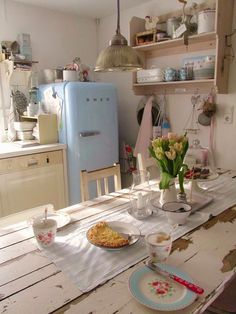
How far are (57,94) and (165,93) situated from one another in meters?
1.05

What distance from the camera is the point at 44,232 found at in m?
1.08

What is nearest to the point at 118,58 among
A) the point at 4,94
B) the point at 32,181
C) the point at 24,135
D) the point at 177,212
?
the point at 177,212

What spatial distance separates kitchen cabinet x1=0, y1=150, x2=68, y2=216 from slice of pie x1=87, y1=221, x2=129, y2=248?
1.37 meters

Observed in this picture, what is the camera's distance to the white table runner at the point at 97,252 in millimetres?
940

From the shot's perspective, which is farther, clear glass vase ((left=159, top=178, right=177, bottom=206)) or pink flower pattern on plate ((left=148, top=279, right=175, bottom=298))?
clear glass vase ((left=159, top=178, right=177, bottom=206))

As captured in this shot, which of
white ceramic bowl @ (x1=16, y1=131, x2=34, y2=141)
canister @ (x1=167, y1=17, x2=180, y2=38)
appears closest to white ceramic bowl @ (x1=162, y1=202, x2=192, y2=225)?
canister @ (x1=167, y1=17, x2=180, y2=38)

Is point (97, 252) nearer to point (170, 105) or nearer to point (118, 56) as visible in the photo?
point (118, 56)

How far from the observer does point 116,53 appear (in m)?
1.23

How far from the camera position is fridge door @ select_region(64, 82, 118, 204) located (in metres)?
2.57

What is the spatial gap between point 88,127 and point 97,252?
175cm

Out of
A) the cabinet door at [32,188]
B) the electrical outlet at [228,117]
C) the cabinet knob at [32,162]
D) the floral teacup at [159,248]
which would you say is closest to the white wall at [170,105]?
the electrical outlet at [228,117]

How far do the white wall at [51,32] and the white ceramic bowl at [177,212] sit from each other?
2.30 metres

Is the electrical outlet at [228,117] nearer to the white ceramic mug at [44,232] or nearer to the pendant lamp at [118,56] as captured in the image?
the pendant lamp at [118,56]

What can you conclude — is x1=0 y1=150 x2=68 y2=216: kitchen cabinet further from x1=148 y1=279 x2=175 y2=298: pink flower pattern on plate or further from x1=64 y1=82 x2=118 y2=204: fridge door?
x1=148 y1=279 x2=175 y2=298: pink flower pattern on plate
